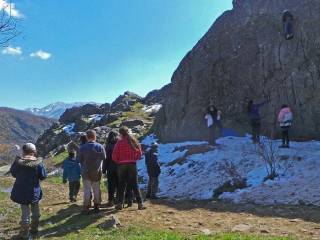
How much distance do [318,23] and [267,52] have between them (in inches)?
141

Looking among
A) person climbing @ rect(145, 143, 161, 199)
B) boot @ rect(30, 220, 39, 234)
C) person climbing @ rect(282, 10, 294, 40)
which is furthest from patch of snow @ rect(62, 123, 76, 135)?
boot @ rect(30, 220, 39, 234)

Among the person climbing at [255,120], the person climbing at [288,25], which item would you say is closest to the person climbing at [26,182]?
the person climbing at [255,120]

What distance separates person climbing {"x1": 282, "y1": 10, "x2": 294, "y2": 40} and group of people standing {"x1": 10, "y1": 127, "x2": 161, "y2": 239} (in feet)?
54.9

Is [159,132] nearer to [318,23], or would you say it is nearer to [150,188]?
[318,23]

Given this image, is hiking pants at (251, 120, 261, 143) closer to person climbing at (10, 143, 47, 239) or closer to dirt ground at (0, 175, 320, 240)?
dirt ground at (0, 175, 320, 240)

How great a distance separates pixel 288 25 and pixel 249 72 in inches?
147

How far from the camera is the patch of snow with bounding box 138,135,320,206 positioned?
17469 mm

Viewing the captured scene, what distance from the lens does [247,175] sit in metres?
20.6

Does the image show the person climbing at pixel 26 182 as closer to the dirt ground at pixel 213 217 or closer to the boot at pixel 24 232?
the boot at pixel 24 232

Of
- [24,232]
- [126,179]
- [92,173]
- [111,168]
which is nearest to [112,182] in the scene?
[111,168]

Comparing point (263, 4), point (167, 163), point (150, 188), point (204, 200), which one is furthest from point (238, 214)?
point (263, 4)

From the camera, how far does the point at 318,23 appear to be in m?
28.0

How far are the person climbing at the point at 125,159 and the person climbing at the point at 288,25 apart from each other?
17587 millimetres

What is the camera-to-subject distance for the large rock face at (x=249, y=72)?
27828mm
